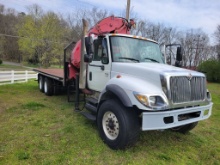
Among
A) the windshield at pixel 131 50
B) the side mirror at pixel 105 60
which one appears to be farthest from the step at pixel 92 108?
the windshield at pixel 131 50

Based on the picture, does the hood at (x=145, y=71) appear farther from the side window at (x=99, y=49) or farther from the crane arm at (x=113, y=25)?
the crane arm at (x=113, y=25)

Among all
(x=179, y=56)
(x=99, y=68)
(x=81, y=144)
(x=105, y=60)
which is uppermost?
(x=179, y=56)

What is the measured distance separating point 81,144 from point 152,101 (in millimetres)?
1739

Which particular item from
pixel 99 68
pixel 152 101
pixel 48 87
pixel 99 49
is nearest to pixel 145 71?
pixel 152 101

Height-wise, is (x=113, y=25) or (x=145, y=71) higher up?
(x=113, y=25)

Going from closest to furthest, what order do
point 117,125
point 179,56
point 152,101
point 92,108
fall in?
1. point 152,101
2. point 117,125
3. point 92,108
4. point 179,56

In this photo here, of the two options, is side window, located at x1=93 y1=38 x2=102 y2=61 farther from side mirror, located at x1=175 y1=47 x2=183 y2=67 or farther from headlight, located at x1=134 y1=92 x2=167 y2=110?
side mirror, located at x1=175 y1=47 x2=183 y2=67

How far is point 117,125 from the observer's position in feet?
12.3

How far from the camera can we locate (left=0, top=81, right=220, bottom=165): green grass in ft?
11.3

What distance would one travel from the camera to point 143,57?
15.1ft

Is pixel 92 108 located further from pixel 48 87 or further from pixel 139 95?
pixel 48 87

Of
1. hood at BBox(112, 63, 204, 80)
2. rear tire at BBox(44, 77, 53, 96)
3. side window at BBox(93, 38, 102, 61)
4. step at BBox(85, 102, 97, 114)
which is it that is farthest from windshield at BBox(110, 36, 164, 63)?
rear tire at BBox(44, 77, 53, 96)

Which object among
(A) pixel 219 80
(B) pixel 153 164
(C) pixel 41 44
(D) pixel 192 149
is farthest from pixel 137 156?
(C) pixel 41 44

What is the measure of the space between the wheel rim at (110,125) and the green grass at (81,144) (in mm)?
258
